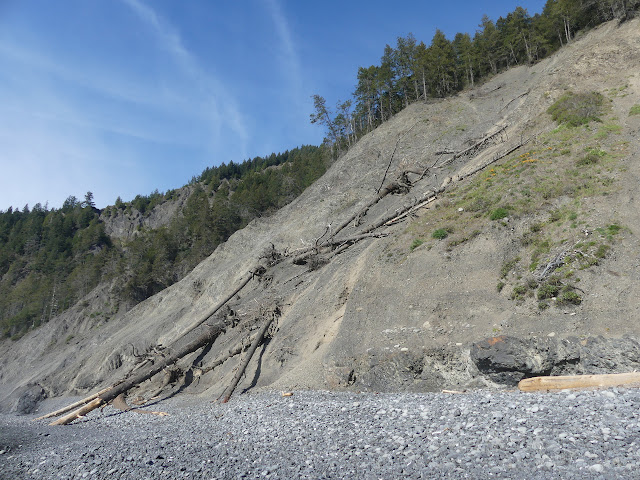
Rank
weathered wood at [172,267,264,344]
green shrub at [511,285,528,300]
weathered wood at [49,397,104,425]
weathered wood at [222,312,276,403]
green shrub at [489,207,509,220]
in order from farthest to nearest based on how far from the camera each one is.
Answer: weathered wood at [172,267,264,344] → weathered wood at [49,397,104,425] → green shrub at [489,207,509,220] → weathered wood at [222,312,276,403] → green shrub at [511,285,528,300]

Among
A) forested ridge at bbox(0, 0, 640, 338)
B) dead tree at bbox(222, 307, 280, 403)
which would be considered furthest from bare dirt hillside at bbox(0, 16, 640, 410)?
forested ridge at bbox(0, 0, 640, 338)

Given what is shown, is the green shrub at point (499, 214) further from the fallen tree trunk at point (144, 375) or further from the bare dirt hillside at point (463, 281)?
the fallen tree trunk at point (144, 375)

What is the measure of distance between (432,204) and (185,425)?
592 inches

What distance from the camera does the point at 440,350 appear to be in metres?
Answer: 11.0

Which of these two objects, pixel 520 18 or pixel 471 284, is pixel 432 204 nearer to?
pixel 471 284

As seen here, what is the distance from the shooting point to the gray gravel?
5.32 m

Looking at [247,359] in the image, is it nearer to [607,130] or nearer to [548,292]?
[548,292]

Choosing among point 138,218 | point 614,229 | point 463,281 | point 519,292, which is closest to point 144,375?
point 463,281

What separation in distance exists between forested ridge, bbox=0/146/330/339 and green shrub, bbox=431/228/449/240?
130 feet

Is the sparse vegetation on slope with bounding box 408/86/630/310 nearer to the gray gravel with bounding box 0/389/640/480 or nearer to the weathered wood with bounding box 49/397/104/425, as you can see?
the gray gravel with bounding box 0/389/640/480

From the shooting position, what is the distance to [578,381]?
8.23m

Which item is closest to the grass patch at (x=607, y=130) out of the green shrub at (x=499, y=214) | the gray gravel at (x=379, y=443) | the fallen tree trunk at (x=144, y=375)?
the green shrub at (x=499, y=214)

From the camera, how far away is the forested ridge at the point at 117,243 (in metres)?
55.1

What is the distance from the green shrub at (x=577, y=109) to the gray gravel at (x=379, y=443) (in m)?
17.8
